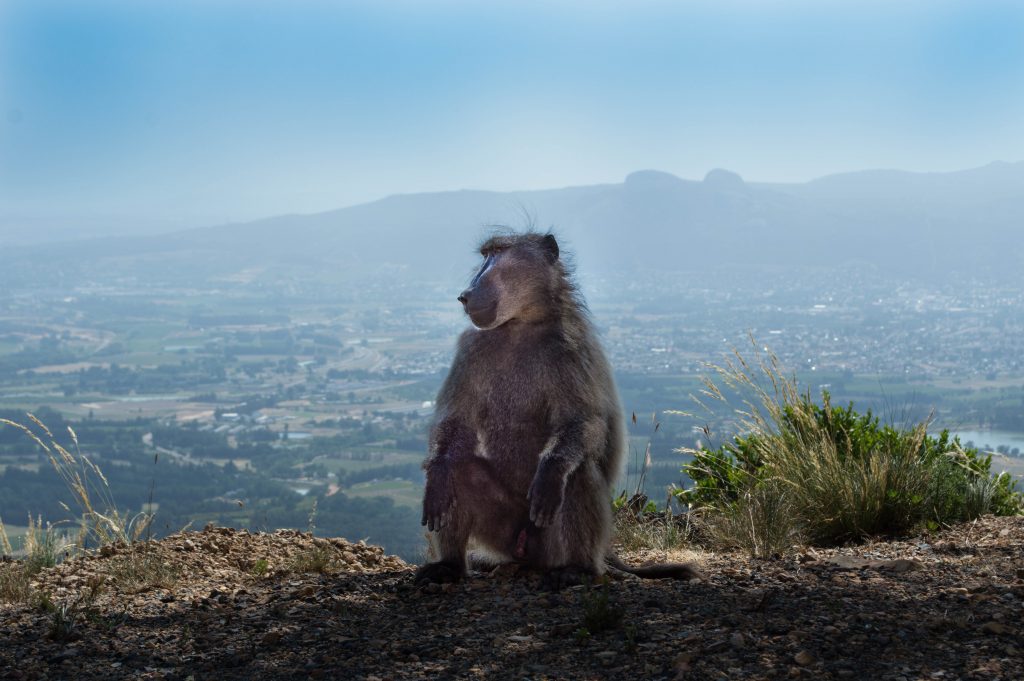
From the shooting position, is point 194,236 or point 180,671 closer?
point 180,671

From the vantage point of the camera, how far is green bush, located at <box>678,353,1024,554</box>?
6.82 m

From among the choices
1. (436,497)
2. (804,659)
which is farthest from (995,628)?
(436,497)

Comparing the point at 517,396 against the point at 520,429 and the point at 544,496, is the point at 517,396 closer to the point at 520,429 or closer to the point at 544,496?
the point at 520,429

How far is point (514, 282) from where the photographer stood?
5105 millimetres

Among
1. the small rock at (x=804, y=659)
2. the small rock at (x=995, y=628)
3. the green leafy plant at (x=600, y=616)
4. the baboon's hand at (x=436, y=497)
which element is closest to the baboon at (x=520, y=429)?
the baboon's hand at (x=436, y=497)

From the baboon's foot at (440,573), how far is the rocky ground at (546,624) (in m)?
0.08

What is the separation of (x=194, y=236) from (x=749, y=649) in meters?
146

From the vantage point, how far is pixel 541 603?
4.70m

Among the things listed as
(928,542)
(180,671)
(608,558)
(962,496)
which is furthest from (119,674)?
(962,496)

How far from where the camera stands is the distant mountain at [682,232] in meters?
98.8

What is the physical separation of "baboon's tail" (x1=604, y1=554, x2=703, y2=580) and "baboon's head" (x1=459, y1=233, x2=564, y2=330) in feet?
4.71

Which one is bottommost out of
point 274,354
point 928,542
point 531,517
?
point 274,354

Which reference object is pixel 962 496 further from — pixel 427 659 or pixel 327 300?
pixel 327 300

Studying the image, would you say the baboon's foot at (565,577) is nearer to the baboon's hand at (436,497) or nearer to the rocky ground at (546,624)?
the rocky ground at (546,624)
